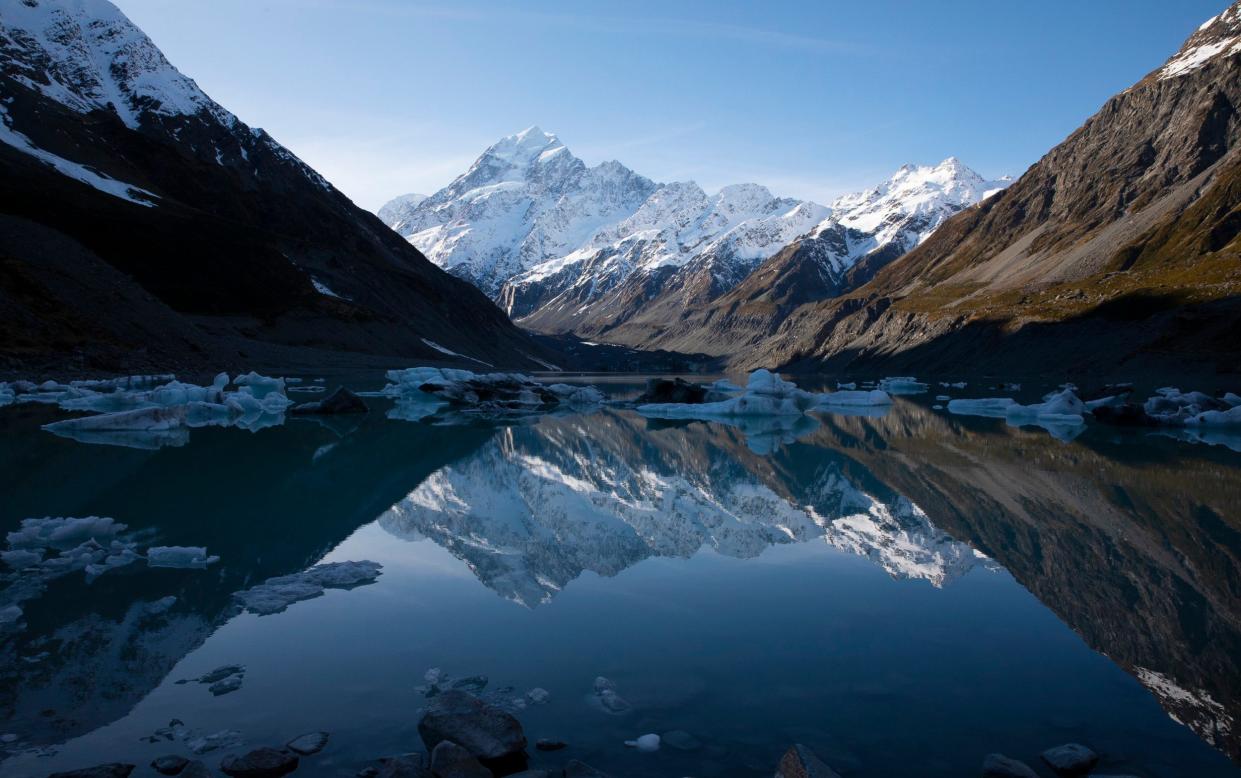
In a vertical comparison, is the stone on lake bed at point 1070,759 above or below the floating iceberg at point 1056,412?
below

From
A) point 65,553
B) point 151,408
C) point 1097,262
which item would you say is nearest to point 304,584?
point 65,553

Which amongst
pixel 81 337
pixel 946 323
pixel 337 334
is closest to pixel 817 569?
pixel 81 337

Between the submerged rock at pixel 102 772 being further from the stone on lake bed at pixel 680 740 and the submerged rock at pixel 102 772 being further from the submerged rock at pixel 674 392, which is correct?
the submerged rock at pixel 674 392

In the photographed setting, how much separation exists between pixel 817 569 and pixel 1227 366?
217 ft

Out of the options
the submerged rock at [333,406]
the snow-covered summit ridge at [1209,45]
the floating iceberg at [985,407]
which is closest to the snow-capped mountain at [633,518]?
the submerged rock at [333,406]

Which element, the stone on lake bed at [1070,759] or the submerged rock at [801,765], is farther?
the stone on lake bed at [1070,759]

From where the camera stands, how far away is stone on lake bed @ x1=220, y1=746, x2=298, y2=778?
5227 millimetres

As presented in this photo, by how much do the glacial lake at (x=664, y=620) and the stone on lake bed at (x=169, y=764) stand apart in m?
0.13

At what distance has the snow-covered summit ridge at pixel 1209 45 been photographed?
128 m

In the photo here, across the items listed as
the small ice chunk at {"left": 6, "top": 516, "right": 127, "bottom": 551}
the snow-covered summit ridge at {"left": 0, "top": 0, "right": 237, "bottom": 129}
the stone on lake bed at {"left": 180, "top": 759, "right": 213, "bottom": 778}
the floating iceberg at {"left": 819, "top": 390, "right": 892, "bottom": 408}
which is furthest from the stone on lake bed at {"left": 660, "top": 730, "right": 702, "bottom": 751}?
the snow-covered summit ridge at {"left": 0, "top": 0, "right": 237, "bottom": 129}

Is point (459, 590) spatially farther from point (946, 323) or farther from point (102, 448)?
point (946, 323)

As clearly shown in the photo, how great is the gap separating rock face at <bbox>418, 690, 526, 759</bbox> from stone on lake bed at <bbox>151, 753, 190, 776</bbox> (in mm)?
1581

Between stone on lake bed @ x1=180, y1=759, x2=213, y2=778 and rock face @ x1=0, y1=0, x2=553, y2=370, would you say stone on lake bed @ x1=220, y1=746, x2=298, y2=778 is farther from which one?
rock face @ x1=0, y1=0, x2=553, y2=370

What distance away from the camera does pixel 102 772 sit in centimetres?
506
